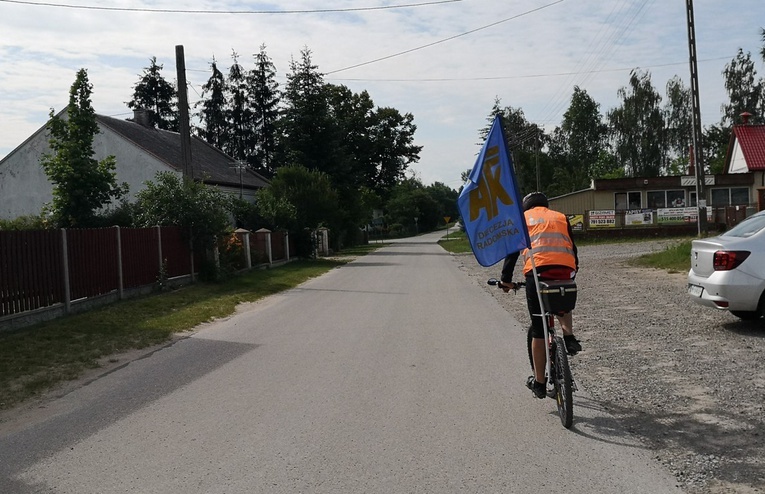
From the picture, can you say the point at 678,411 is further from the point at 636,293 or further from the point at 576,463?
the point at 636,293

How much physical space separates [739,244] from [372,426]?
19.9 ft

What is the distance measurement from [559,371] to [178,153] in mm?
36696

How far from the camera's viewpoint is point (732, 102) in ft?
205

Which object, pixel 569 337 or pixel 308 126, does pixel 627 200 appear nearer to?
pixel 308 126

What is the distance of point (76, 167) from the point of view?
72.1 feet

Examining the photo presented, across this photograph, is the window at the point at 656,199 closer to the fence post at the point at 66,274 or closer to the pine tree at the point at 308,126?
the pine tree at the point at 308,126

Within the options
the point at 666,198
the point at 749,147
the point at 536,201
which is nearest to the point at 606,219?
the point at 666,198

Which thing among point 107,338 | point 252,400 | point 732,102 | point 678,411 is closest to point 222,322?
point 107,338

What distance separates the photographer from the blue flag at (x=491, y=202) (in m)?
5.89

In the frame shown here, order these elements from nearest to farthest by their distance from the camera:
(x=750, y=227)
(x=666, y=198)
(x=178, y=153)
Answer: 1. (x=750, y=227)
2. (x=178, y=153)
3. (x=666, y=198)

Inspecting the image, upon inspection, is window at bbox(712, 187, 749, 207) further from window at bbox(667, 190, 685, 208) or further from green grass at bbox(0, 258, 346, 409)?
green grass at bbox(0, 258, 346, 409)

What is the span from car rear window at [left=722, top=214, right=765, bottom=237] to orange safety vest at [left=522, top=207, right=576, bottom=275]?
480cm

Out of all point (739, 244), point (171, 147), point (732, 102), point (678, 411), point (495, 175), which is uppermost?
point (732, 102)

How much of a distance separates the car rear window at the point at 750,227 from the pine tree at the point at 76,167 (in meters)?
18.3
